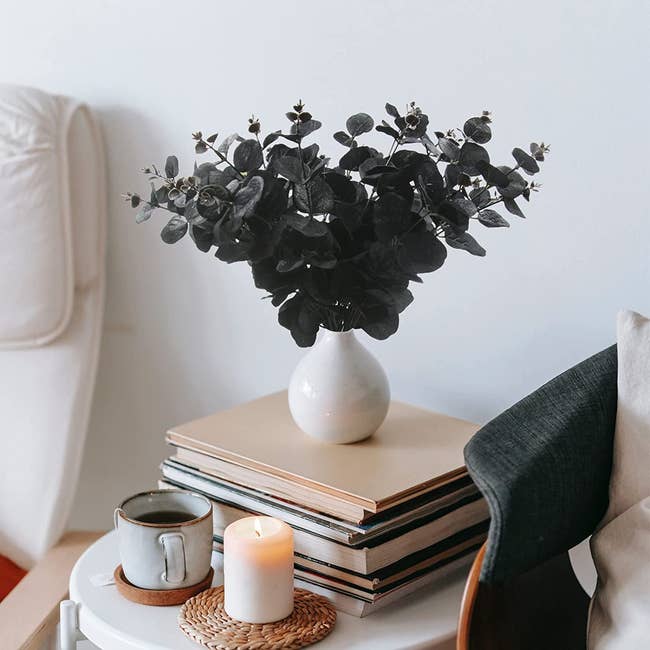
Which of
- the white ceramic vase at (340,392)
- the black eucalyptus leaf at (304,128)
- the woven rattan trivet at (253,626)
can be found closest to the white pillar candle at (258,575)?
the woven rattan trivet at (253,626)

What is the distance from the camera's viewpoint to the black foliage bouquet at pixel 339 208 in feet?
3.12

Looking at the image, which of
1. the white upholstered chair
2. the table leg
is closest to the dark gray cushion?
the table leg

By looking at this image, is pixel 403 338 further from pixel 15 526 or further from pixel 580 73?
pixel 15 526

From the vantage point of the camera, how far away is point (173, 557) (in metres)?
0.99

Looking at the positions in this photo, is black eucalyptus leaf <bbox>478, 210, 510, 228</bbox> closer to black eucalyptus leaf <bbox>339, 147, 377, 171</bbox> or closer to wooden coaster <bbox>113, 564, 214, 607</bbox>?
black eucalyptus leaf <bbox>339, 147, 377, 171</bbox>

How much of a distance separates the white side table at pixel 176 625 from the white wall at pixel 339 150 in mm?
335

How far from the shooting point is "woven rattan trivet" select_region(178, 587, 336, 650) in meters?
0.91

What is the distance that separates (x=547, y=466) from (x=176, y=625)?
1.36ft

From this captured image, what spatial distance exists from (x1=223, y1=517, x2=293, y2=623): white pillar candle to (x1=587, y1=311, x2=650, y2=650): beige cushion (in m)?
0.30

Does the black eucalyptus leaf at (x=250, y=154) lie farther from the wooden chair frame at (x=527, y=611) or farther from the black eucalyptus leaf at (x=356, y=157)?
the wooden chair frame at (x=527, y=611)

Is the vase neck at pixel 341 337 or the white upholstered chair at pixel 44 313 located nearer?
the vase neck at pixel 341 337

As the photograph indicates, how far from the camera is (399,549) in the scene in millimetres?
997

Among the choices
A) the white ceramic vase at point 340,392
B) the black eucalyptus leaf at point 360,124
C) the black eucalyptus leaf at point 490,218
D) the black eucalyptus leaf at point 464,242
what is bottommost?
the white ceramic vase at point 340,392

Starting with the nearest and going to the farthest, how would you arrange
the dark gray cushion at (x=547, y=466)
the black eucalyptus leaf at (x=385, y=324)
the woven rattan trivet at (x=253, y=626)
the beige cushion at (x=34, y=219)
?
1. the dark gray cushion at (x=547, y=466)
2. the woven rattan trivet at (x=253, y=626)
3. the black eucalyptus leaf at (x=385, y=324)
4. the beige cushion at (x=34, y=219)
